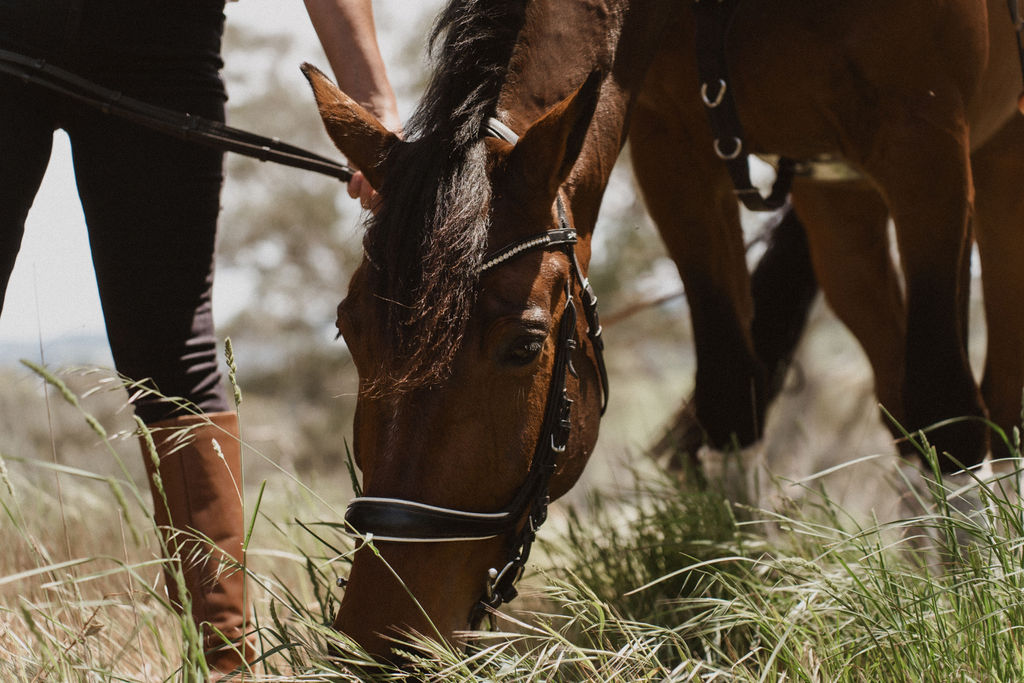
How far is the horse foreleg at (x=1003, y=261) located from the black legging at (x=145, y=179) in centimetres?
263

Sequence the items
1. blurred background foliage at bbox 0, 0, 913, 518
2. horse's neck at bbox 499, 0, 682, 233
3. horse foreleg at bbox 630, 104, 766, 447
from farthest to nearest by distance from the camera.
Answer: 1. blurred background foliage at bbox 0, 0, 913, 518
2. horse foreleg at bbox 630, 104, 766, 447
3. horse's neck at bbox 499, 0, 682, 233

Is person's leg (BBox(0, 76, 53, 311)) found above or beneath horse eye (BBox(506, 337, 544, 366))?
above

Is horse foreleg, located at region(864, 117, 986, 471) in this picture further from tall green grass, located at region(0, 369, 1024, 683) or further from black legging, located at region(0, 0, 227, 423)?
black legging, located at region(0, 0, 227, 423)

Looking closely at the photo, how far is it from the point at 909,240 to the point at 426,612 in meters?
1.72

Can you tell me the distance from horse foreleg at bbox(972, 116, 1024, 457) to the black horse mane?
2145mm

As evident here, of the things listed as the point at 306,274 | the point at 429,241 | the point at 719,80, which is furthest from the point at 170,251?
the point at 306,274

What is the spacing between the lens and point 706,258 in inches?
120

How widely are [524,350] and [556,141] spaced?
0.43m

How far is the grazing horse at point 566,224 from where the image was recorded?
157cm

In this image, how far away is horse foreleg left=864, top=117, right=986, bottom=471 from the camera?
2.34m

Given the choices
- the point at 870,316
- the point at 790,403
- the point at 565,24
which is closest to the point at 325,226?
the point at 790,403

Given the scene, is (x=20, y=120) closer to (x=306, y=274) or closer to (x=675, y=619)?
(x=675, y=619)

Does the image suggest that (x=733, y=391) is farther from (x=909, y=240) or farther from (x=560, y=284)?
(x=560, y=284)

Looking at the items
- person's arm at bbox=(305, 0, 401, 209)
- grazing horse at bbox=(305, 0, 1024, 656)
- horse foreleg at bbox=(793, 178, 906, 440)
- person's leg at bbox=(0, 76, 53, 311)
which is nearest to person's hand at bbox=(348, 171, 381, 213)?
person's arm at bbox=(305, 0, 401, 209)
